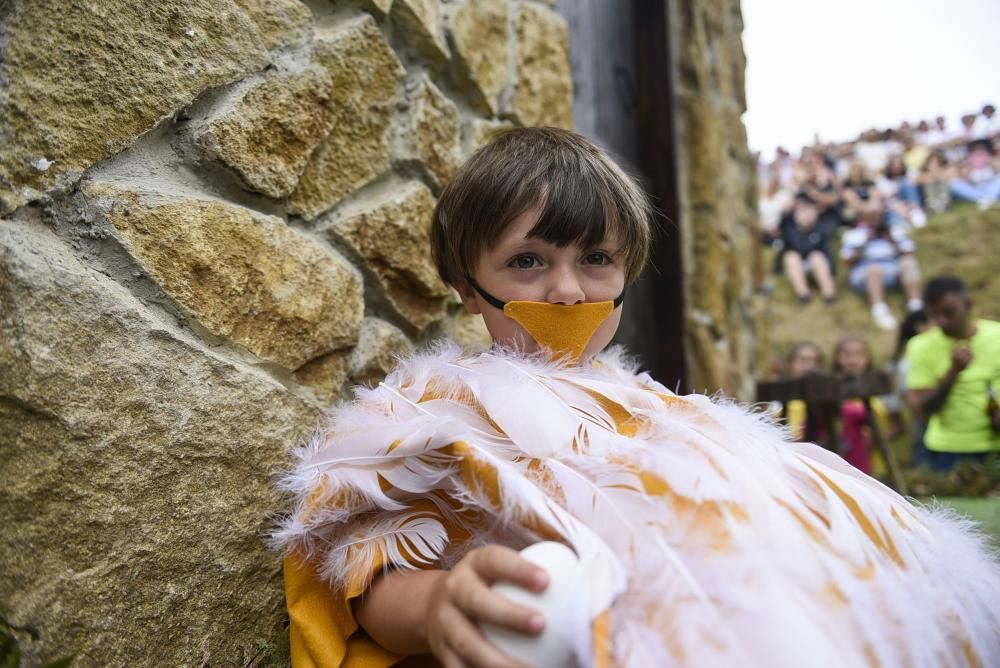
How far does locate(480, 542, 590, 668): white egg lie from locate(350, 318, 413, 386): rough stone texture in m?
0.78

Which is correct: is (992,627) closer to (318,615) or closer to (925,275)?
(318,615)

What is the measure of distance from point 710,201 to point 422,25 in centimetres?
195

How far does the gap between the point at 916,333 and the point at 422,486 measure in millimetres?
5703

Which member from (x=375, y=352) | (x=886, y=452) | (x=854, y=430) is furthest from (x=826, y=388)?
(x=375, y=352)

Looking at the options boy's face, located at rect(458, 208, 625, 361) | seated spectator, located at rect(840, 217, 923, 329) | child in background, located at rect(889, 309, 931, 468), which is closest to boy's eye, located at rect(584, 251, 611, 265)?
boy's face, located at rect(458, 208, 625, 361)

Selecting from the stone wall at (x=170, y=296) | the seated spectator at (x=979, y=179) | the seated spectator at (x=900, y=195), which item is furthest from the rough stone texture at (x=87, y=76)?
the seated spectator at (x=979, y=179)

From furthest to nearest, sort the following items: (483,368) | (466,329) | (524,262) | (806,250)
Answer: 1. (806,250)
2. (466,329)
3. (524,262)
4. (483,368)

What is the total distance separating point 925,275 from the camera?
29.0 ft

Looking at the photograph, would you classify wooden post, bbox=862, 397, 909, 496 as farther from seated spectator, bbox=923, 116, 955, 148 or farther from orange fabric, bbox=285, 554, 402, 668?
seated spectator, bbox=923, 116, 955, 148

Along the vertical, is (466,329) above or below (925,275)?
above

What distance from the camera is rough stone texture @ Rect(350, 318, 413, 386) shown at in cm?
147

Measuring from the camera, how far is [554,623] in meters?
0.73

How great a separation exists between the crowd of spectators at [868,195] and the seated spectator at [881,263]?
Answer: 0.5 inches

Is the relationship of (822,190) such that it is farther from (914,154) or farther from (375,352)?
(375,352)
